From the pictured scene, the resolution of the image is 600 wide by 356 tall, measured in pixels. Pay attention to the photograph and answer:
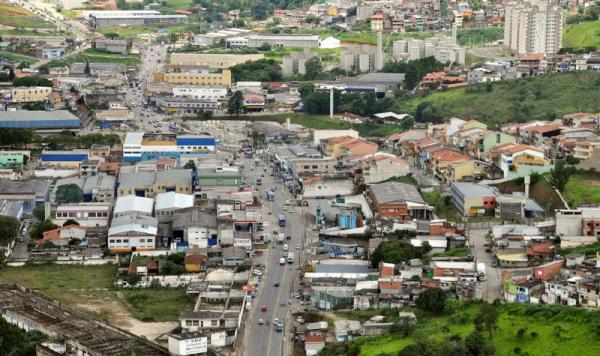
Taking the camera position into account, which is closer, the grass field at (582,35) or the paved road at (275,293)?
the paved road at (275,293)

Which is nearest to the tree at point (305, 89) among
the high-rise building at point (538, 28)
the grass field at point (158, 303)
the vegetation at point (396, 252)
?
the high-rise building at point (538, 28)

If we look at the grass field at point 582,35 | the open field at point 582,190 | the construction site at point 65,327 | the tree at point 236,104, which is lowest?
the tree at point 236,104

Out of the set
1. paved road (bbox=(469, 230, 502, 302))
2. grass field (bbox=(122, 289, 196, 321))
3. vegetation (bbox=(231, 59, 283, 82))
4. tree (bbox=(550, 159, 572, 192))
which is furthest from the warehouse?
paved road (bbox=(469, 230, 502, 302))

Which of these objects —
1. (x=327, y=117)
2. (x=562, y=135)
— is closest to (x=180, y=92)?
(x=327, y=117)

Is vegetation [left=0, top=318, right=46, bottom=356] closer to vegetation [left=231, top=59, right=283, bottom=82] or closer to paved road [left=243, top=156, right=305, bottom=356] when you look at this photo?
paved road [left=243, top=156, right=305, bottom=356]

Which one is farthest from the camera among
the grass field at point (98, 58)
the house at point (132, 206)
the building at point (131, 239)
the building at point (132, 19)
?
the building at point (132, 19)

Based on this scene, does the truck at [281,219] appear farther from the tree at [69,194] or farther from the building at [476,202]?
the tree at [69,194]
